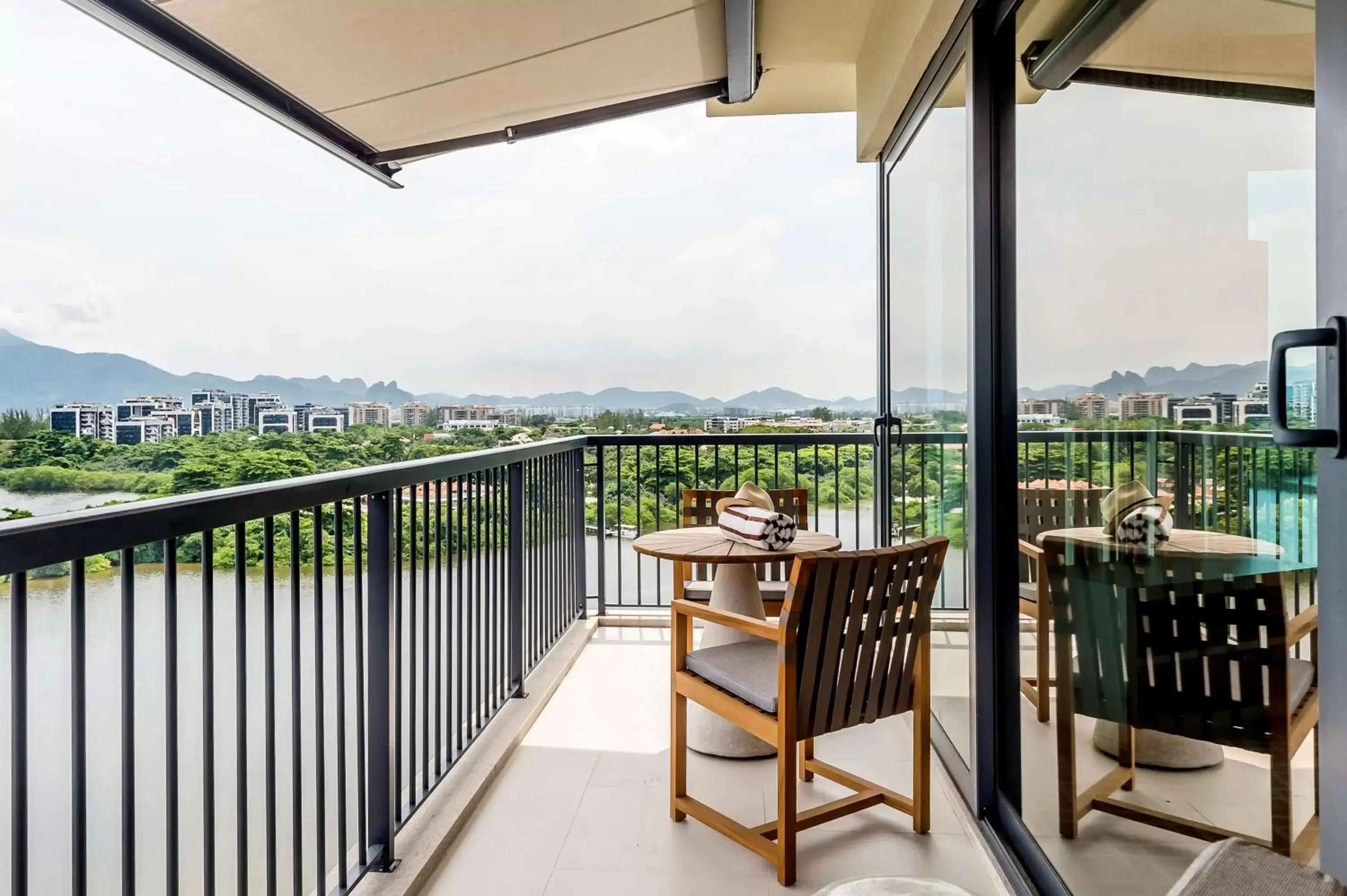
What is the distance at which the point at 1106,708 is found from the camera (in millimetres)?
1424

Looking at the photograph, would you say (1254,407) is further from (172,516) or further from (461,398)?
(461,398)

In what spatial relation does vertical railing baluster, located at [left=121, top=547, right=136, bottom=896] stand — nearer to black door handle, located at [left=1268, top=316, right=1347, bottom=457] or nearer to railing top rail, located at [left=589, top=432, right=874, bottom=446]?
black door handle, located at [left=1268, top=316, right=1347, bottom=457]

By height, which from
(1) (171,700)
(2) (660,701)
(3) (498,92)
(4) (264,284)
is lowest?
(2) (660,701)

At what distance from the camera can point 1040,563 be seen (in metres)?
1.84

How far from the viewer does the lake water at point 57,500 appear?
37.6 inches

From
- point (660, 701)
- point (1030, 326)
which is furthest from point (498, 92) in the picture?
point (660, 701)

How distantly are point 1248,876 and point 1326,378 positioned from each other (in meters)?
0.57

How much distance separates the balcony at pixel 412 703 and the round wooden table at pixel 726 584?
0.08 m

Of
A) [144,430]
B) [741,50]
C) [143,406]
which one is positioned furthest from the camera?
[143,406]

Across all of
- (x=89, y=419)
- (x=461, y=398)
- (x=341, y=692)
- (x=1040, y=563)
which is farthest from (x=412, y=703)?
(x=461, y=398)

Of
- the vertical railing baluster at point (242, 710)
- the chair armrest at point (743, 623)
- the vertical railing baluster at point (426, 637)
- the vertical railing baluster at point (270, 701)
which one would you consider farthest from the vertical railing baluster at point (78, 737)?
the chair armrest at point (743, 623)

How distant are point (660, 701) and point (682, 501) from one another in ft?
3.20

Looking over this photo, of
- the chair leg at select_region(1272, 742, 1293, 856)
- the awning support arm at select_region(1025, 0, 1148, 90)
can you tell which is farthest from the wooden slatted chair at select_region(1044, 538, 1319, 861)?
the awning support arm at select_region(1025, 0, 1148, 90)

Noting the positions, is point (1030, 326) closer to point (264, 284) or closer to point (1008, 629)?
Answer: point (1008, 629)
